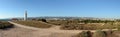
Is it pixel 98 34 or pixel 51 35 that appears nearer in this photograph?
pixel 98 34

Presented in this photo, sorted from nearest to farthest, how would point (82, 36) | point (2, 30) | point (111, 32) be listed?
point (82, 36) < point (111, 32) < point (2, 30)

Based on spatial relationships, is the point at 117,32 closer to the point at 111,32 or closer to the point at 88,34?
the point at 111,32

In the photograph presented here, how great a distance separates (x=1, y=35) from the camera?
20453mm

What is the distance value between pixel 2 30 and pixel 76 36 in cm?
947

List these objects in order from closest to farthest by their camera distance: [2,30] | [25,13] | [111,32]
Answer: [111,32]
[2,30]
[25,13]

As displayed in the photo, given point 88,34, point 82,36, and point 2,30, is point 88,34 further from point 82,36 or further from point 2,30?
point 2,30

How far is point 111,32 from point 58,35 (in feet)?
18.6

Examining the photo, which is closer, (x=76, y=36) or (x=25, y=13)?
(x=76, y=36)

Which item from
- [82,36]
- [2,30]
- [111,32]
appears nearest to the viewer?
[82,36]

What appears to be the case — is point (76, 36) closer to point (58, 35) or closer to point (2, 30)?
point (58, 35)

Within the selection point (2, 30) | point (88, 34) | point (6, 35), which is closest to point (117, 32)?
point (88, 34)

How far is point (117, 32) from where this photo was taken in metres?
20.5

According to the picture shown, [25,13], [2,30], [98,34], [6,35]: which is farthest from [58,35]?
[25,13]

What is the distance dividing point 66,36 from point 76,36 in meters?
1.06
